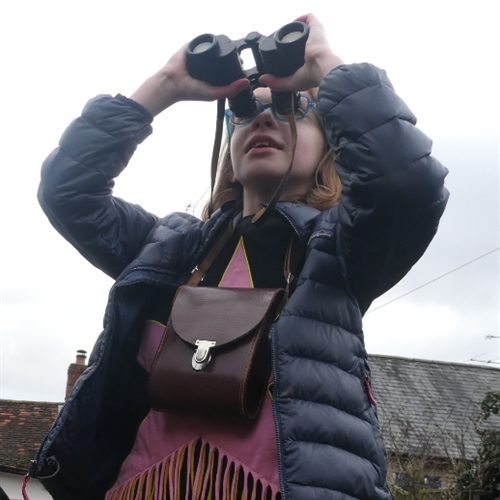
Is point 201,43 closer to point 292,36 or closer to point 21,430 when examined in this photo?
point 292,36

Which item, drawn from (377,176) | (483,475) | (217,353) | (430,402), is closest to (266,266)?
(217,353)

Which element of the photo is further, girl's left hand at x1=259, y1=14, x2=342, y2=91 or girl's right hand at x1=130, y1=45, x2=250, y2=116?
girl's right hand at x1=130, y1=45, x2=250, y2=116

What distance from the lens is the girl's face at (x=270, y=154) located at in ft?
6.20

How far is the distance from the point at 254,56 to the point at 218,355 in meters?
0.84

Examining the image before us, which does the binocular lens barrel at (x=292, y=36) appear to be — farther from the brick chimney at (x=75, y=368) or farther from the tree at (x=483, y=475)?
the brick chimney at (x=75, y=368)

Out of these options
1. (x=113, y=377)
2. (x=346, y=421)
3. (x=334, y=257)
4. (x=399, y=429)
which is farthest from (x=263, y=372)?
(x=399, y=429)

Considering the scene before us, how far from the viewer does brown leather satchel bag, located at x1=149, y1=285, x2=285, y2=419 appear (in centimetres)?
149

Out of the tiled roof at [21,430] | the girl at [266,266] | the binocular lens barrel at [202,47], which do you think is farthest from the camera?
the tiled roof at [21,430]

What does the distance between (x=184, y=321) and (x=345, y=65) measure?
732 mm

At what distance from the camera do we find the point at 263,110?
6.34ft

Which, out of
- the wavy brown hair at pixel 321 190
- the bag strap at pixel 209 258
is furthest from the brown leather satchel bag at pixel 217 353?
the wavy brown hair at pixel 321 190

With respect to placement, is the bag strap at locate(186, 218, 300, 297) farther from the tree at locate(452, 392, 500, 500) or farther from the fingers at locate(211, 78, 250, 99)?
the tree at locate(452, 392, 500, 500)

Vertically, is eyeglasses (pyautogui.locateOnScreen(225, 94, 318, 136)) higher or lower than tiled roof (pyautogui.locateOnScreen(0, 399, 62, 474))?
higher

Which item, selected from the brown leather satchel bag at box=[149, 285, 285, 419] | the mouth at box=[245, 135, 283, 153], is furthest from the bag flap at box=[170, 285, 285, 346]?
the mouth at box=[245, 135, 283, 153]
